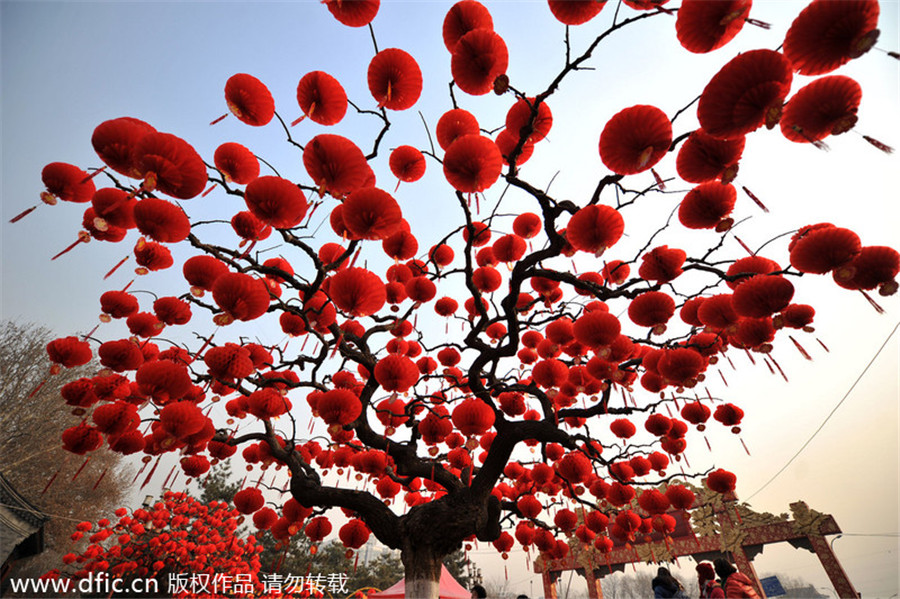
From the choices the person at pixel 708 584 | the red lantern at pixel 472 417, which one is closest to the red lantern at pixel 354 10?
the red lantern at pixel 472 417

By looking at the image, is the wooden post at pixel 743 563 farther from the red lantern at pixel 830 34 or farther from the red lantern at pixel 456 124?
the red lantern at pixel 456 124

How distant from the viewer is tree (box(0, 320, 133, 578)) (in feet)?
40.3

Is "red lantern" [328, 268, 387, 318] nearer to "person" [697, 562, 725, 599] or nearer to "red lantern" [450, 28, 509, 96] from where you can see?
"red lantern" [450, 28, 509, 96]

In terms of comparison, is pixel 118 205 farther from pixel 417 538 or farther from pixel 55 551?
pixel 55 551

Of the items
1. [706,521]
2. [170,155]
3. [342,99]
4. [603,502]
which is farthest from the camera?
[706,521]

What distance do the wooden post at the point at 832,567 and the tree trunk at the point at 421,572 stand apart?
8.97 meters

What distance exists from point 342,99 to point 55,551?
23.4 meters

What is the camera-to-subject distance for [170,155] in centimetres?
235

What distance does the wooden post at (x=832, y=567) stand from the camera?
286 inches

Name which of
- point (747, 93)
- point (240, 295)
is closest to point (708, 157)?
point (747, 93)

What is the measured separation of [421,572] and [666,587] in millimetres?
2903

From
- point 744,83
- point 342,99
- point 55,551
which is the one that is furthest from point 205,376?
point 55,551

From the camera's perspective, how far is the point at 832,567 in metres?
7.64

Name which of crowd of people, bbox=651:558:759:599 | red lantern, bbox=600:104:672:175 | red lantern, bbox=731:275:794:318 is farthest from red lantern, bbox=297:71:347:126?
crowd of people, bbox=651:558:759:599
